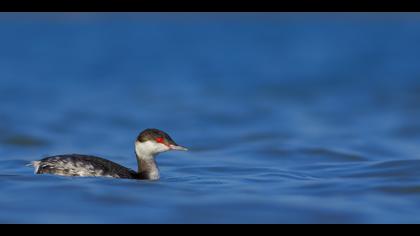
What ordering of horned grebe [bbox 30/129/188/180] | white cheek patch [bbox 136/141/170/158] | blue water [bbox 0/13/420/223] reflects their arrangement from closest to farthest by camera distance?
blue water [bbox 0/13/420/223]
horned grebe [bbox 30/129/188/180]
white cheek patch [bbox 136/141/170/158]

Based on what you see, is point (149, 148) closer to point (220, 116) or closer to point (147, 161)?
point (147, 161)

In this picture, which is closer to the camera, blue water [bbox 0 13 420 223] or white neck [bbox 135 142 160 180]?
blue water [bbox 0 13 420 223]

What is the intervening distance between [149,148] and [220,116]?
30.8 feet

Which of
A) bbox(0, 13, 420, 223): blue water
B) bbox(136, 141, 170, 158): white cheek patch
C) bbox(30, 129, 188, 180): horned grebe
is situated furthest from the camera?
bbox(136, 141, 170, 158): white cheek patch

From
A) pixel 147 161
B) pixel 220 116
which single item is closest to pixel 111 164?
pixel 147 161

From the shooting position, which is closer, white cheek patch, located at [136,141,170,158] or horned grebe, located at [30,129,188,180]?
horned grebe, located at [30,129,188,180]

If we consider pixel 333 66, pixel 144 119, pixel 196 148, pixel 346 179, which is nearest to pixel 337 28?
pixel 333 66

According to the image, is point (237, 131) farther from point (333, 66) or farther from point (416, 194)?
point (333, 66)

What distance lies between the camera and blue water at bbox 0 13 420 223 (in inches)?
420

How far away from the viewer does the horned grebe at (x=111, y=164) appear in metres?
12.1

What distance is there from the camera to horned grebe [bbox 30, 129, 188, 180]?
39.7 ft

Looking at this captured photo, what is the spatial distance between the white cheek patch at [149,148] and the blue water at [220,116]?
55 centimetres

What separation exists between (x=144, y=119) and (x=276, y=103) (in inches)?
180

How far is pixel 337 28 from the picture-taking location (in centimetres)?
4591
